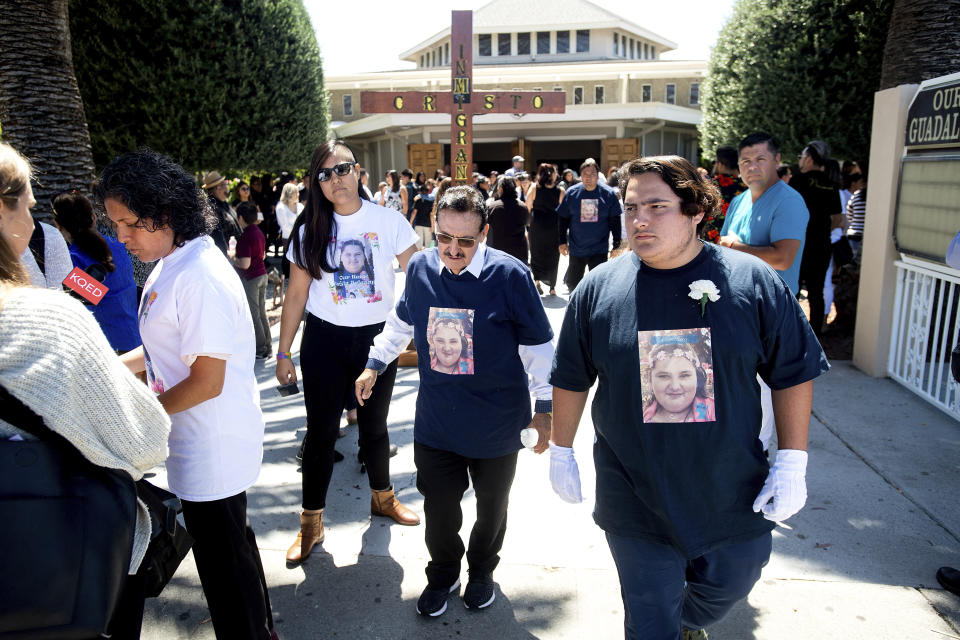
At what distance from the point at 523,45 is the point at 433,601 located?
39485mm

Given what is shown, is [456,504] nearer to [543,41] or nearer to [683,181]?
[683,181]

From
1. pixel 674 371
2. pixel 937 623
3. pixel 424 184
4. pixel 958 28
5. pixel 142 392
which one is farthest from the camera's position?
pixel 424 184

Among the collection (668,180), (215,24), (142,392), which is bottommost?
(142,392)

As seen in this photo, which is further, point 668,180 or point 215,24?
point 215,24

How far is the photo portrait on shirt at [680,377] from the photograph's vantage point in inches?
81.9

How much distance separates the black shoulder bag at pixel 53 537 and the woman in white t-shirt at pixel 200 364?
0.62 meters

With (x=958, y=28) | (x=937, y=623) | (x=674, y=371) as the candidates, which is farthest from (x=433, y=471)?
(x=958, y=28)

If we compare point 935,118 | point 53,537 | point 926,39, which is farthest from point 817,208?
point 53,537

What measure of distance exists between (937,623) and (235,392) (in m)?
3.00

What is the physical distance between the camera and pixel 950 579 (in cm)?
306

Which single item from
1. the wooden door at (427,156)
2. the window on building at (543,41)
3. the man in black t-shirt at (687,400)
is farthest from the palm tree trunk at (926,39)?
the window on building at (543,41)

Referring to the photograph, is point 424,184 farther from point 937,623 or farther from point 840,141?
point 937,623

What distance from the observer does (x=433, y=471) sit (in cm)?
299

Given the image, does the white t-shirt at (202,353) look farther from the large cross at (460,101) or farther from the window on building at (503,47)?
the window on building at (503,47)
